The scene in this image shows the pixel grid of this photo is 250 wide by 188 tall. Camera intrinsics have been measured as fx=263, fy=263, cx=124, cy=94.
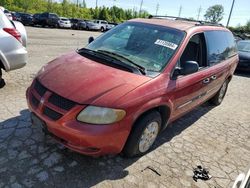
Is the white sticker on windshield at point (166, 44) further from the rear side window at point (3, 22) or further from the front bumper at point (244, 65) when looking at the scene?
the front bumper at point (244, 65)

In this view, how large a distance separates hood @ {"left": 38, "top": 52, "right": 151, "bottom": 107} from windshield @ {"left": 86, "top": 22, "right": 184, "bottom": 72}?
0.45 m

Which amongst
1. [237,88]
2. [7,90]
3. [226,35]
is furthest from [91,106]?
[237,88]

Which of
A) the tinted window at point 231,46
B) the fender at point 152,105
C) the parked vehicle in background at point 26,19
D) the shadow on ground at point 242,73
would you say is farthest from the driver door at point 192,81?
the parked vehicle in background at point 26,19

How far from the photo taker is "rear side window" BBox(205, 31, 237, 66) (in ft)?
15.6

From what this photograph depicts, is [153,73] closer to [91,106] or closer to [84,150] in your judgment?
[91,106]

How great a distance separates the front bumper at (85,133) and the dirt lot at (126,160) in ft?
1.31

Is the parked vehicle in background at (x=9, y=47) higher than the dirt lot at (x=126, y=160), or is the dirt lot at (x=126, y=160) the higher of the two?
the parked vehicle in background at (x=9, y=47)

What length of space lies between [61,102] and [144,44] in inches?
65.2

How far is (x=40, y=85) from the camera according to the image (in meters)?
3.27

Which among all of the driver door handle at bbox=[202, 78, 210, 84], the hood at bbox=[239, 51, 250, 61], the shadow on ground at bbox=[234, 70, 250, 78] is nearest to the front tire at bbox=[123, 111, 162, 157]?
the driver door handle at bbox=[202, 78, 210, 84]

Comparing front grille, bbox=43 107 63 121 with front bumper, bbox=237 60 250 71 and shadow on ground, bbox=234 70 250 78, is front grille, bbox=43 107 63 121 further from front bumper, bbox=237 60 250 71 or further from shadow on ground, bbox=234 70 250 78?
front bumper, bbox=237 60 250 71

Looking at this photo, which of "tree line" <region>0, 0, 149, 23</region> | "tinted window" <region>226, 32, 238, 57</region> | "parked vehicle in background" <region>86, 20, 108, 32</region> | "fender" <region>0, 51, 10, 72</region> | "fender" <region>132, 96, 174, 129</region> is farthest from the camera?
"tree line" <region>0, 0, 149, 23</region>

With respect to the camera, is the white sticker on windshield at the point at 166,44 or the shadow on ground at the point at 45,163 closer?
the shadow on ground at the point at 45,163

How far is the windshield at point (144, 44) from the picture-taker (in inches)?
145
